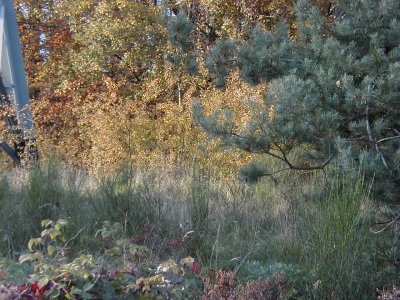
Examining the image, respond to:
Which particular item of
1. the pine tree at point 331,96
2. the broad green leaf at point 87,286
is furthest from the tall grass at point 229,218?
the broad green leaf at point 87,286

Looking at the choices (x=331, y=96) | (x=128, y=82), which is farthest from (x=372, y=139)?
(x=128, y=82)

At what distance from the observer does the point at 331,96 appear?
7.22 metres

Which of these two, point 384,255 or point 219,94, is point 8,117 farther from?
point 384,255

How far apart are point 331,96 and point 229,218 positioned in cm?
173

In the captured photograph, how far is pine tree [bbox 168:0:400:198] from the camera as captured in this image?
6938mm

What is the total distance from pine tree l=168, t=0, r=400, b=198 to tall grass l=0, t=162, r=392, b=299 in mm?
398

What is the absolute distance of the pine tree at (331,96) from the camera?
6938 mm

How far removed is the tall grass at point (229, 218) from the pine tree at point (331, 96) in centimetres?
40

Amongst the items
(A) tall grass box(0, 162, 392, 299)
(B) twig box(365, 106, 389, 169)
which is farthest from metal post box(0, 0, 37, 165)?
(B) twig box(365, 106, 389, 169)

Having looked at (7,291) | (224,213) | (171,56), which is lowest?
(224,213)

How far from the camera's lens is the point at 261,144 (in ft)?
24.6

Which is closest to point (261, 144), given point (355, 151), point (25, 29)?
point (355, 151)

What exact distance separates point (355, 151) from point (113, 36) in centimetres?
1244

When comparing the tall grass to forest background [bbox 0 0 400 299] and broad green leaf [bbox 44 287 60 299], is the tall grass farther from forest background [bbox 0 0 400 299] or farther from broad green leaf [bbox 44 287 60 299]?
broad green leaf [bbox 44 287 60 299]
